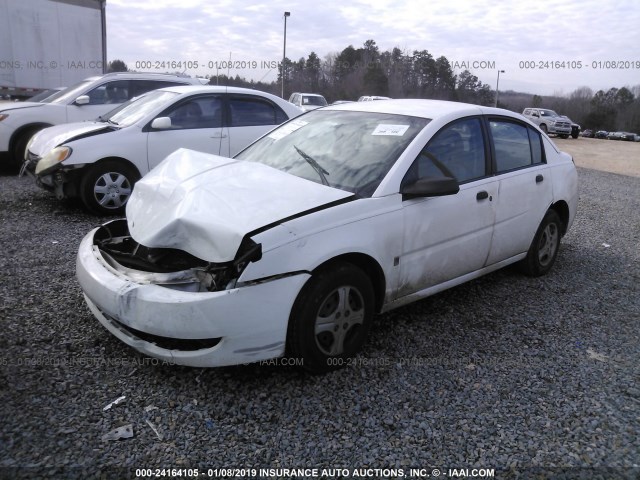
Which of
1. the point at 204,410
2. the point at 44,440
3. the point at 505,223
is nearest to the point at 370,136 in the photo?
the point at 505,223

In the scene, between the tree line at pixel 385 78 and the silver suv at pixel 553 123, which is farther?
the tree line at pixel 385 78

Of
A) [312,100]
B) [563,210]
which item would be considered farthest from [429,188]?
[312,100]

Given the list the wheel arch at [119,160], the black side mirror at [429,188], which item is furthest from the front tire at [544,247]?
the wheel arch at [119,160]

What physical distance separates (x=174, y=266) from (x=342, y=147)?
1481 mm

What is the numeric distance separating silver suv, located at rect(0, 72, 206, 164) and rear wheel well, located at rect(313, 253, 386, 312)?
23.6 ft

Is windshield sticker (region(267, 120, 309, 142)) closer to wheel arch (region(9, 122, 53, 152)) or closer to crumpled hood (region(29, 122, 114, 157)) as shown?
crumpled hood (region(29, 122, 114, 157))

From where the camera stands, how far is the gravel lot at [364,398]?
2393mm

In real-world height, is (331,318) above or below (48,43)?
below

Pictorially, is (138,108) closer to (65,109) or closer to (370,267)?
(65,109)

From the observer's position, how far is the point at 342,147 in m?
3.71

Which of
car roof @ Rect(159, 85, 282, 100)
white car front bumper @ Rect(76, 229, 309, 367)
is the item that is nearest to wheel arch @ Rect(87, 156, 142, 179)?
car roof @ Rect(159, 85, 282, 100)

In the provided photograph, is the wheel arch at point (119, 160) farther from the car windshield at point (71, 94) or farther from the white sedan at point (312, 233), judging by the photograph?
the car windshield at point (71, 94)

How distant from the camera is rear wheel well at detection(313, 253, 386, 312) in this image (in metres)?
3.00

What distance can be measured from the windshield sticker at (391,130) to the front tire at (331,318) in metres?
1.14
